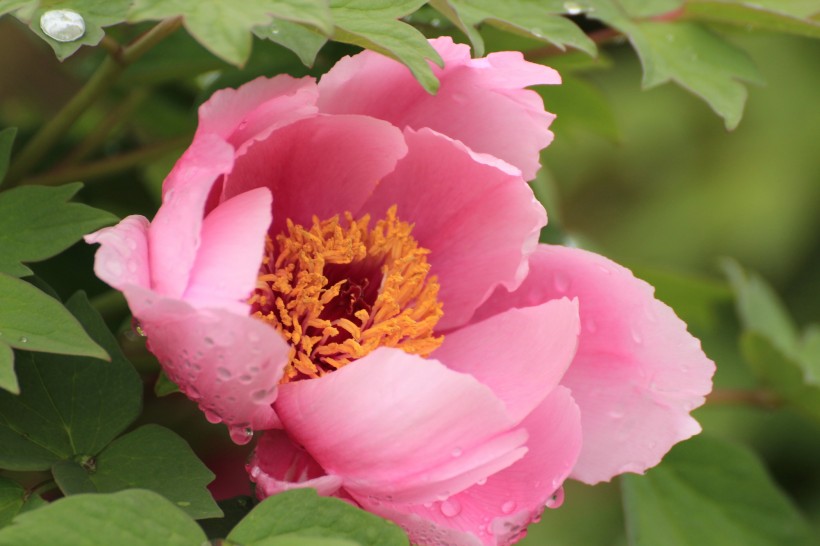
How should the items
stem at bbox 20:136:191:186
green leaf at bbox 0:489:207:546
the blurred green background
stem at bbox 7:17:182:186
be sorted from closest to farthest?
green leaf at bbox 0:489:207:546
stem at bbox 7:17:182:186
stem at bbox 20:136:191:186
the blurred green background

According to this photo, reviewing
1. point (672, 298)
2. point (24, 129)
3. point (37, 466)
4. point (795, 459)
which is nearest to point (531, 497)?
point (37, 466)

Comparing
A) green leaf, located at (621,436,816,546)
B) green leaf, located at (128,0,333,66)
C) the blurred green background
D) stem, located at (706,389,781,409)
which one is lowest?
the blurred green background

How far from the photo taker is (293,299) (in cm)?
57

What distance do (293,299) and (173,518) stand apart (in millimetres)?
200

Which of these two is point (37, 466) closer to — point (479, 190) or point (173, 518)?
point (173, 518)

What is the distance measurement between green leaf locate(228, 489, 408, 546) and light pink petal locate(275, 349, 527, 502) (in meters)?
0.03

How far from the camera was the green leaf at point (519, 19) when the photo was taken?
53cm

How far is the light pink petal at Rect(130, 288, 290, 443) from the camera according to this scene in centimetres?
41

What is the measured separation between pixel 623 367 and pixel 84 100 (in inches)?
13.9

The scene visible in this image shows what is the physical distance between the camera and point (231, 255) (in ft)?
1.40

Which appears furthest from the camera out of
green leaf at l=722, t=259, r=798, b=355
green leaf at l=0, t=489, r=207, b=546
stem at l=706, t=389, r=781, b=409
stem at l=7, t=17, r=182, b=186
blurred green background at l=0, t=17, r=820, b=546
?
blurred green background at l=0, t=17, r=820, b=546

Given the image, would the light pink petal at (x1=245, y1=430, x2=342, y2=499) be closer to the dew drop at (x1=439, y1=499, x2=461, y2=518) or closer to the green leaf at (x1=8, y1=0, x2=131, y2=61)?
the dew drop at (x1=439, y1=499, x2=461, y2=518)

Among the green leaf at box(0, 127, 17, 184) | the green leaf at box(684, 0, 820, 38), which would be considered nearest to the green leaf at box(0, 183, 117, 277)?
the green leaf at box(0, 127, 17, 184)

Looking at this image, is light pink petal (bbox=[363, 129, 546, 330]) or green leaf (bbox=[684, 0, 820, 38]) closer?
light pink petal (bbox=[363, 129, 546, 330])
